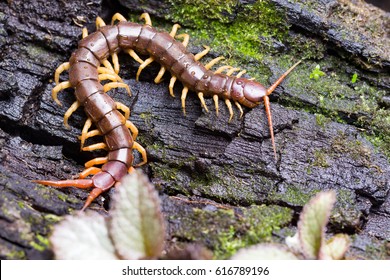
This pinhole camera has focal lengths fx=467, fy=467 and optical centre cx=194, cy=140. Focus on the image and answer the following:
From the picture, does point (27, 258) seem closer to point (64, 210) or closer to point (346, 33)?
point (64, 210)

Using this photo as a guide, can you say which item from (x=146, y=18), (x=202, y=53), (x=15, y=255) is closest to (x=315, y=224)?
(x=15, y=255)

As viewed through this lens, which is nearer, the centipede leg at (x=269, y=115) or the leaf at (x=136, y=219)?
the leaf at (x=136, y=219)

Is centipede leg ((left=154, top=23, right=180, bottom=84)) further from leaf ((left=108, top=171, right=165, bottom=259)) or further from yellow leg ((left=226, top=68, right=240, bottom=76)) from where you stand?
leaf ((left=108, top=171, right=165, bottom=259))

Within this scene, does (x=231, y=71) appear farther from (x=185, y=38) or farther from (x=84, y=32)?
(x=84, y=32)

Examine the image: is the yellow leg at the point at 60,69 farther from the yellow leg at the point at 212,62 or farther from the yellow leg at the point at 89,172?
the yellow leg at the point at 212,62

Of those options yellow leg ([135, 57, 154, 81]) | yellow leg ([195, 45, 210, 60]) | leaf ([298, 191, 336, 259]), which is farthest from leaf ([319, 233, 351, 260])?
yellow leg ([135, 57, 154, 81])

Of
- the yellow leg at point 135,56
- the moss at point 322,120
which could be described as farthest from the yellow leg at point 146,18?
the moss at point 322,120

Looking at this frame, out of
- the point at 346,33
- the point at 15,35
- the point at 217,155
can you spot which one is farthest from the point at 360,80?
the point at 15,35
